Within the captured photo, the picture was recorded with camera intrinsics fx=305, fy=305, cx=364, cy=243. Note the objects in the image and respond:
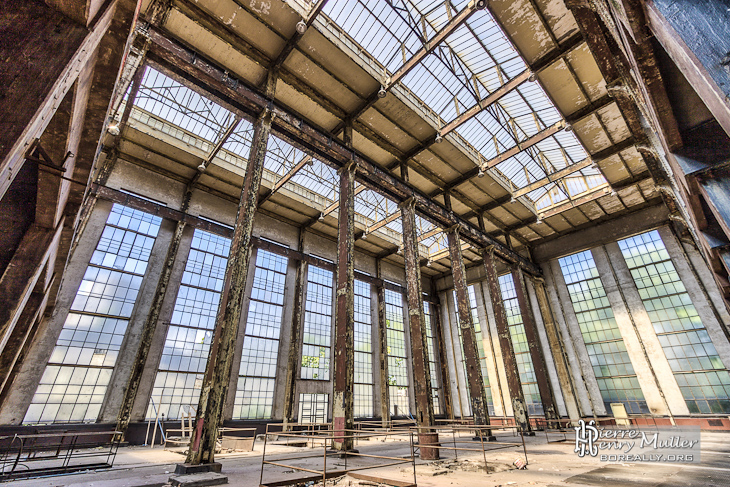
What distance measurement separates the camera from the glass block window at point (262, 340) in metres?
15.9

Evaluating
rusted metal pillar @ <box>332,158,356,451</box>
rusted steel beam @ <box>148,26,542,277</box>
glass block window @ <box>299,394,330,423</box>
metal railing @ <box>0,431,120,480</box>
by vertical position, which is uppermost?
rusted steel beam @ <box>148,26,542,277</box>

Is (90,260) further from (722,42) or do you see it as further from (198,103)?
(722,42)

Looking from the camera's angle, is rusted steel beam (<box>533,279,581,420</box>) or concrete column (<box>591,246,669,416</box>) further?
rusted steel beam (<box>533,279,581,420</box>)

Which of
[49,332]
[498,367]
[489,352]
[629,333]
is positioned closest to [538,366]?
[498,367]

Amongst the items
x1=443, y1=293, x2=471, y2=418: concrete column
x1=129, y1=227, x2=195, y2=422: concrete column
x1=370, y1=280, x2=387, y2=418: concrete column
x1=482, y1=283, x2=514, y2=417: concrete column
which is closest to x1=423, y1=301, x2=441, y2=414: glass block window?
x1=443, y1=293, x2=471, y2=418: concrete column

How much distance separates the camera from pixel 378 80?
11.4m

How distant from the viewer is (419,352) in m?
10.9

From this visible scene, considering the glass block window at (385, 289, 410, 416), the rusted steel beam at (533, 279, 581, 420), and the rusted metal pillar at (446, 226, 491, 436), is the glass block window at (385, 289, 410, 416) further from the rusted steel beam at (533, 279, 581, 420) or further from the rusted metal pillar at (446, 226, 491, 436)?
the rusted steel beam at (533, 279, 581, 420)

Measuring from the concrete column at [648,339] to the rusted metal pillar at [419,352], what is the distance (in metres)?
14.7

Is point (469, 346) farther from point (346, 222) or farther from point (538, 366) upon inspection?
point (346, 222)

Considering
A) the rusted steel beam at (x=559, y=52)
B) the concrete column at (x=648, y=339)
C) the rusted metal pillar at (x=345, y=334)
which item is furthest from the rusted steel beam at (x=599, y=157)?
the rusted metal pillar at (x=345, y=334)

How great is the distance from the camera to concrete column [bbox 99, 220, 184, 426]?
1238 cm

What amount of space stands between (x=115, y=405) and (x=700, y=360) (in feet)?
90.2

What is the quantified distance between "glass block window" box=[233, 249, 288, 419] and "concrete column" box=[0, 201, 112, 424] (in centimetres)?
735
